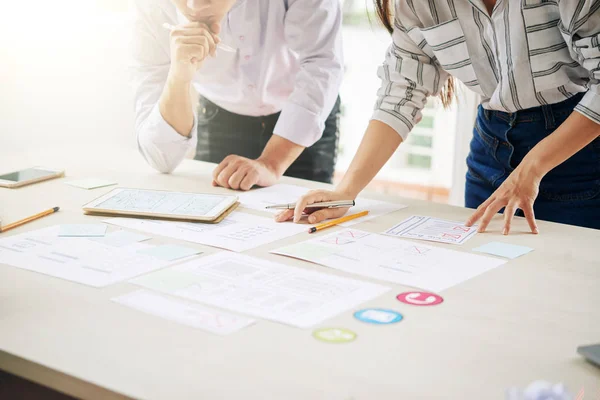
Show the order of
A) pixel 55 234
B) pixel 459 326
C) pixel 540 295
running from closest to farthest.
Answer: pixel 459 326 < pixel 540 295 < pixel 55 234

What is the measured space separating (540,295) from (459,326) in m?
0.17

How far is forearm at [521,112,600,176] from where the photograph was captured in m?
1.20

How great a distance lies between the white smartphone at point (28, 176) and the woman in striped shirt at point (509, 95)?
0.67 m

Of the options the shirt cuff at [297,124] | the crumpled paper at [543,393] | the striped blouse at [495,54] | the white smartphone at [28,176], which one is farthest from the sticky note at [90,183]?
the crumpled paper at [543,393]

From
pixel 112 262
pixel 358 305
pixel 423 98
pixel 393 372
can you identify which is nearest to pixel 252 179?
pixel 423 98

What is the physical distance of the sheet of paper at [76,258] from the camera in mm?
941

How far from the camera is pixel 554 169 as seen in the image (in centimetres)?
142

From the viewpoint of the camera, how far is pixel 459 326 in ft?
2.57

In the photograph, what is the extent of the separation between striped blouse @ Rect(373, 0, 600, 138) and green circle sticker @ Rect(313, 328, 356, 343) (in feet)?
2.28

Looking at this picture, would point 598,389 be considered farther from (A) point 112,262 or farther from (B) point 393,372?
(A) point 112,262

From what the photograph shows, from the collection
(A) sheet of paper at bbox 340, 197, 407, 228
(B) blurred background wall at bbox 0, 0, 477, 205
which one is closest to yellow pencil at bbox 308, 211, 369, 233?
(A) sheet of paper at bbox 340, 197, 407, 228

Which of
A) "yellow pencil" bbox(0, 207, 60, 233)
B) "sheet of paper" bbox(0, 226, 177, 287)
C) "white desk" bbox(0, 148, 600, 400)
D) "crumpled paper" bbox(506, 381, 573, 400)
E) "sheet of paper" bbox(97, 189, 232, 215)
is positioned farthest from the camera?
"sheet of paper" bbox(97, 189, 232, 215)

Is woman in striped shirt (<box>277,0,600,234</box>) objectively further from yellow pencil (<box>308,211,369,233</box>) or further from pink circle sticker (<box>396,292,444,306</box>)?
pink circle sticker (<box>396,292,444,306</box>)

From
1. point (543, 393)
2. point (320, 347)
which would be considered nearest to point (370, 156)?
point (320, 347)
